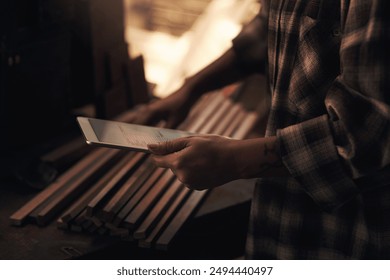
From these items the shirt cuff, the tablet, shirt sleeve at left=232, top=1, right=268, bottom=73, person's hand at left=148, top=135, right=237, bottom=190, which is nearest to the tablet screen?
the tablet

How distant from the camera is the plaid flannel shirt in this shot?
43.2 inches

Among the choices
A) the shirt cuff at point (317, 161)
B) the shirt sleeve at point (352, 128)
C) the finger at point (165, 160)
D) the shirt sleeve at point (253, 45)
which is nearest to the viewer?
the shirt sleeve at point (352, 128)

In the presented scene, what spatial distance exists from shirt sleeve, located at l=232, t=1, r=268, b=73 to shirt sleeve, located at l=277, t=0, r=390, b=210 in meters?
0.73

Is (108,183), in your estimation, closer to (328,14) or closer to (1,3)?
(1,3)

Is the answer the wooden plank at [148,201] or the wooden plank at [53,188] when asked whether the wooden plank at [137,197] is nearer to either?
the wooden plank at [148,201]

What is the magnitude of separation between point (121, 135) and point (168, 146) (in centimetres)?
19

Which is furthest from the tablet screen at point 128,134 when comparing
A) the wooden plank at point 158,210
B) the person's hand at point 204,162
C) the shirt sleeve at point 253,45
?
the shirt sleeve at point 253,45

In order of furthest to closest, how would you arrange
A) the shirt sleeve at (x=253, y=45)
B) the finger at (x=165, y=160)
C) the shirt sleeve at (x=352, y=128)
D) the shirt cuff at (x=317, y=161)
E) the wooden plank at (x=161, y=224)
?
the shirt sleeve at (x=253, y=45), the wooden plank at (x=161, y=224), the finger at (x=165, y=160), the shirt cuff at (x=317, y=161), the shirt sleeve at (x=352, y=128)

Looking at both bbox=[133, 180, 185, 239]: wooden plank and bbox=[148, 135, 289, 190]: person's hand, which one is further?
bbox=[133, 180, 185, 239]: wooden plank

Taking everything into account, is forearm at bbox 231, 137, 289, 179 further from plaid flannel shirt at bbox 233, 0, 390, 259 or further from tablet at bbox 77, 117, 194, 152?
tablet at bbox 77, 117, 194, 152

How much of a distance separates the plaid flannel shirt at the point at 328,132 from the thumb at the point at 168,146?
0.24m

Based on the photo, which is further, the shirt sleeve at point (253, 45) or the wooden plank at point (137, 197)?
the shirt sleeve at point (253, 45)

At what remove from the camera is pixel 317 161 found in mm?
1212

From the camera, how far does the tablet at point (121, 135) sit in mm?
1385
